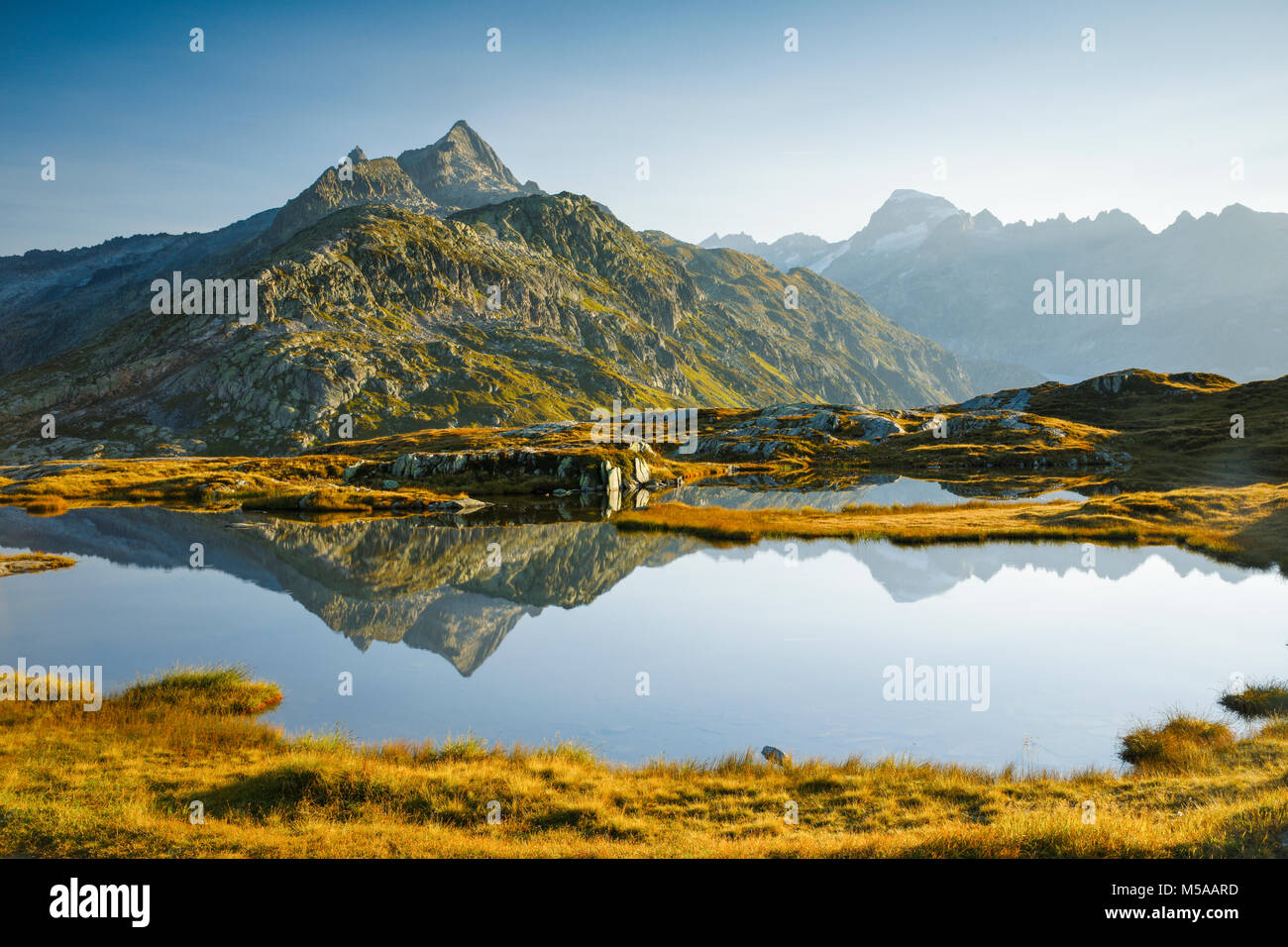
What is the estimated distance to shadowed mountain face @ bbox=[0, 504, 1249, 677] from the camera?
38.4m

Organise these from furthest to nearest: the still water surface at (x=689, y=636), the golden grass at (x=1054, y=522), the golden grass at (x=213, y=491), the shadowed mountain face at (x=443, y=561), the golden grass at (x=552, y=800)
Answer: the golden grass at (x=213, y=491) < the golden grass at (x=1054, y=522) < the shadowed mountain face at (x=443, y=561) < the still water surface at (x=689, y=636) < the golden grass at (x=552, y=800)

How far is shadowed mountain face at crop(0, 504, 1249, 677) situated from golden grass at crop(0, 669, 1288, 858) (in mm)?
11337

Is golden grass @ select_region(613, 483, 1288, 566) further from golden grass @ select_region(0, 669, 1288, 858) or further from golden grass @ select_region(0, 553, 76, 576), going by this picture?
golden grass @ select_region(0, 553, 76, 576)

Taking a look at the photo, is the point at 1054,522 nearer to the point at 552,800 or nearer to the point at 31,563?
the point at 552,800

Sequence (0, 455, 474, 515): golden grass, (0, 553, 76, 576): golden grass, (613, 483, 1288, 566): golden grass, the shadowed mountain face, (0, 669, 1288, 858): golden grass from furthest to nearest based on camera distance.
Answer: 1. (0, 455, 474, 515): golden grass
2. (613, 483, 1288, 566): golden grass
3. (0, 553, 76, 576): golden grass
4. the shadowed mountain face
5. (0, 669, 1288, 858): golden grass

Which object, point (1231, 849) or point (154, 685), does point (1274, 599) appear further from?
point (154, 685)

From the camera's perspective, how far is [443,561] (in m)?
53.7

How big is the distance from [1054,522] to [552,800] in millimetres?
62424

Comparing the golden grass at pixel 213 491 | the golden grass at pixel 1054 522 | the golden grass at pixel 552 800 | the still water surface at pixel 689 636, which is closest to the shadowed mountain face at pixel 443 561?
the still water surface at pixel 689 636

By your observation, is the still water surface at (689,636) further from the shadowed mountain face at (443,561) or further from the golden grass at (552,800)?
the golden grass at (552,800)

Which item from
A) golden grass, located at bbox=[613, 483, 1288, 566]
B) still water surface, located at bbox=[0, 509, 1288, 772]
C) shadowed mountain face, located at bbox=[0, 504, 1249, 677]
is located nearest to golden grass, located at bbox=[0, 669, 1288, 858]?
still water surface, located at bbox=[0, 509, 1288, 772]

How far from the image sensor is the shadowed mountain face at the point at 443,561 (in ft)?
126

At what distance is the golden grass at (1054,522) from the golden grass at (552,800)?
38.4 m
